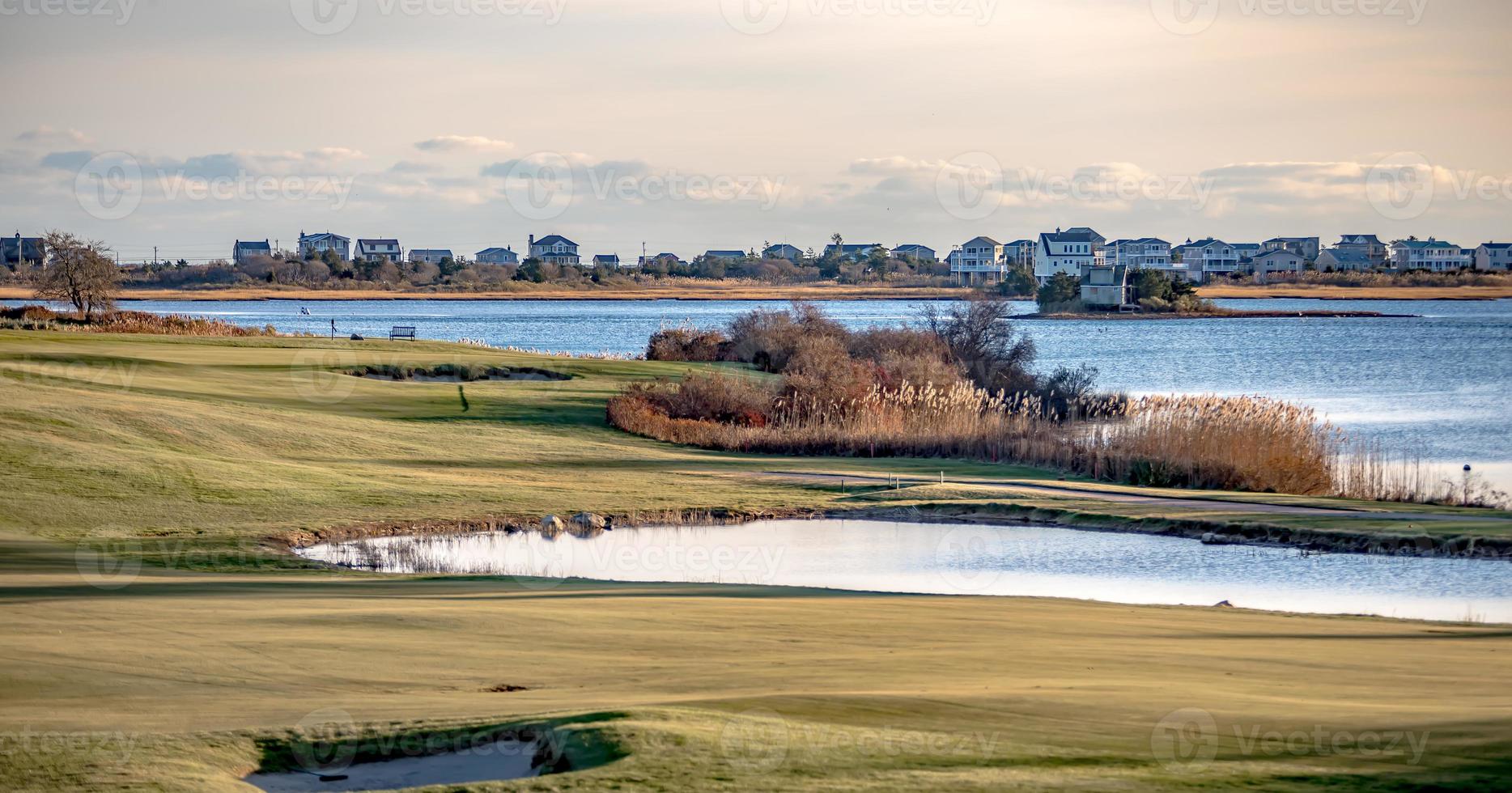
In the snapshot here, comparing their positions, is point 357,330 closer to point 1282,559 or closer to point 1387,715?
point 1282,559

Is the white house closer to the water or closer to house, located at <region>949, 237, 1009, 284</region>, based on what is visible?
house, located at <region>949, 237, 1009, 284</region>

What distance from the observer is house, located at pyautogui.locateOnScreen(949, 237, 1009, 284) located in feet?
605

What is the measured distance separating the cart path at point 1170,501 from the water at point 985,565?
7.65 ft

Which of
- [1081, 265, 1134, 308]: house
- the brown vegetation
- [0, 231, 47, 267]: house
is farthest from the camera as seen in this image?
[0, 231, 47, 267]: house

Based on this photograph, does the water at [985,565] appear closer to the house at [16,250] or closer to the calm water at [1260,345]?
the calm water at [1260,345]

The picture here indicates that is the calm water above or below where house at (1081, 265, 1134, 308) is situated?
below

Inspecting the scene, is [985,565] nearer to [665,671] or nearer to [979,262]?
[665,671]

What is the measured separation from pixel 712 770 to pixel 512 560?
15142 millimetres

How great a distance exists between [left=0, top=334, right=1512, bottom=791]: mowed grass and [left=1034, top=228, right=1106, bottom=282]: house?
145 meters

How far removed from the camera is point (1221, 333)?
110 m

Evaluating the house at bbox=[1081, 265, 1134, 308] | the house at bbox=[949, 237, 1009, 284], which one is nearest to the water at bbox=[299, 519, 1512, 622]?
the house at bbox=[1081, 265, 1134, 308]

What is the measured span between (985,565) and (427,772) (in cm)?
1513

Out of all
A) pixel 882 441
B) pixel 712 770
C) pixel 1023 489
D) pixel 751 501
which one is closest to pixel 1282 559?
pixel 1023 489

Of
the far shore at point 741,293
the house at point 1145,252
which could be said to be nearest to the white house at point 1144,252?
the house at point 1145,252
